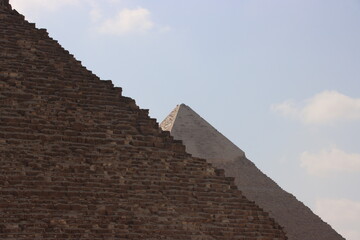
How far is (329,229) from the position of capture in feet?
188

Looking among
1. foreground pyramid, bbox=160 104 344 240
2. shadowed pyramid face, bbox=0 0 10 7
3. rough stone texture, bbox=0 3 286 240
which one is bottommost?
rough stone texture, bbox=0 3 286 240

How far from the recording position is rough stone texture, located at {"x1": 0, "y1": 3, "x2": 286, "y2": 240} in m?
26.6

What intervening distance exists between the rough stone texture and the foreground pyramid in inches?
1014

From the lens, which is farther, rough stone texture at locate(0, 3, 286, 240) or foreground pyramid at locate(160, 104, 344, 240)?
foreground pyramid at locate(160, 104, 344, 240)

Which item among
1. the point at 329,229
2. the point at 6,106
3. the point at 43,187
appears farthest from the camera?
the point at 329,229

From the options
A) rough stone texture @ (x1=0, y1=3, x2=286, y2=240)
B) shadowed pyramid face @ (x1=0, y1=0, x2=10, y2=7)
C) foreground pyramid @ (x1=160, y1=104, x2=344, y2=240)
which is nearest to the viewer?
rough stone texture @ (x1=0, y1=3, x2=286, y2=240)

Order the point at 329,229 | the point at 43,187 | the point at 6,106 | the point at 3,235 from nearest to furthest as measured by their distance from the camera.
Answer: the point at 3,235, the point at 43,187, the point at 6,106, the point at 329,229

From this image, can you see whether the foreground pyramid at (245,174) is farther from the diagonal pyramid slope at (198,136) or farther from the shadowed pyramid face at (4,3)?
the shadowed pyramid face at (4,3)

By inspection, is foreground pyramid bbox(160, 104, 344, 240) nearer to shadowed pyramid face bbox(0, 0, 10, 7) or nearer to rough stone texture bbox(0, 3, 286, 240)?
shadowed pyramid face bbox(0, 0, 10, 7)

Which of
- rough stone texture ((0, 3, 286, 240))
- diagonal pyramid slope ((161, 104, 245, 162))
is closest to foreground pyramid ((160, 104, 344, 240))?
diagonal pyramid slope ((161, 104, 245, 162))

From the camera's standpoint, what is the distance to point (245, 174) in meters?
58.3

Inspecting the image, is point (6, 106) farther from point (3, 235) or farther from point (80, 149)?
point (3, 235)

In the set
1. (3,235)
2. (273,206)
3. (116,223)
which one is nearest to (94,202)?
(116,223)

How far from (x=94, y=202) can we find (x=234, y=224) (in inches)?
140
